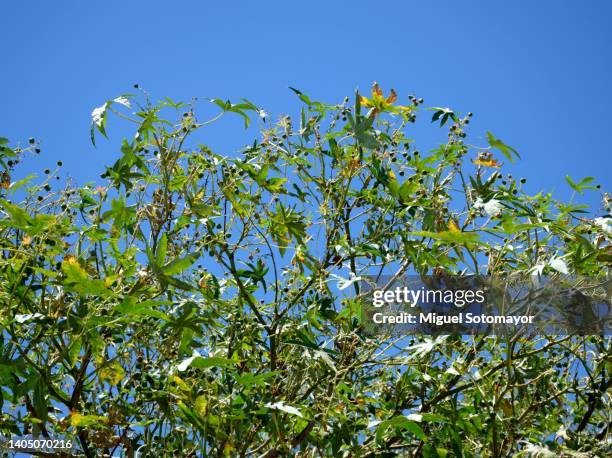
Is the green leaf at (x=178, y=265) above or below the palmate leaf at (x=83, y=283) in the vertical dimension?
above

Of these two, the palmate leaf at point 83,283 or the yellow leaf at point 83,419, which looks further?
the yellow leaf at point 83,419

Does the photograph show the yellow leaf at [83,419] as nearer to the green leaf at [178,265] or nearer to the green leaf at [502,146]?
the green leaf at [178,265]

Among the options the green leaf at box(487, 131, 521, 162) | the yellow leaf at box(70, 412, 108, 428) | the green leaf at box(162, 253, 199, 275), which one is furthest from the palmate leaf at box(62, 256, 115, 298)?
the green leaf at box(487, 131, 521, 162)

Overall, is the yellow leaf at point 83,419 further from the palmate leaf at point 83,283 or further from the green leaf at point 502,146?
the green leaf at point 502,146

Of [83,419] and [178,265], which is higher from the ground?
[178,265]

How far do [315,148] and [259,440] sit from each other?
1.03m

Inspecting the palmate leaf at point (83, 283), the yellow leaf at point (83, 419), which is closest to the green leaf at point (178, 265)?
the palmate leaf at point (83, 283)

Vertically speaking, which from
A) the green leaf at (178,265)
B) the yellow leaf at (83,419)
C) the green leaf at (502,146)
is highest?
the green leaf at (502,146)

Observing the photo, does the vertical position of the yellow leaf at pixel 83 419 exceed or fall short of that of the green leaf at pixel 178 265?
it falls short

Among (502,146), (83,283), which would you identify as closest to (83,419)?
(83,283)

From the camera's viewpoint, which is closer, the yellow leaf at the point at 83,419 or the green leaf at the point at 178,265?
the green leaf at the point at 178,265

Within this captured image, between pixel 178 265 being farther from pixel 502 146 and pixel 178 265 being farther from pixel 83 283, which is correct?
pixel 502 146

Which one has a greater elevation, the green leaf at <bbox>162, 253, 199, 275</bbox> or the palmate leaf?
the green leaf at <bbox>162, 253, 199, 275</bbox>

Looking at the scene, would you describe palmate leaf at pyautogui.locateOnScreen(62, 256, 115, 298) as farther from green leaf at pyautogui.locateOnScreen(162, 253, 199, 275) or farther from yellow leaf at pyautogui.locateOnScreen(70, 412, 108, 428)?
yellow leaf at pyautogui.locateOnScreen(70, 412, 108, 428)
